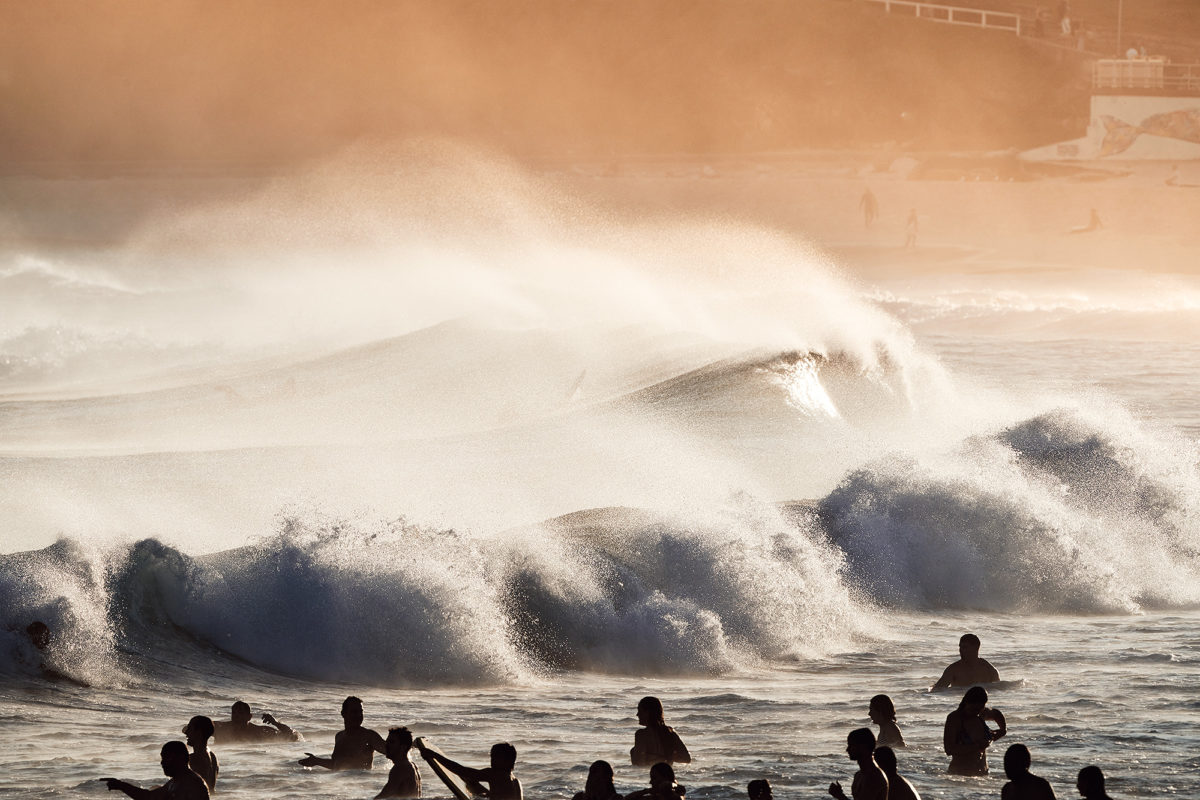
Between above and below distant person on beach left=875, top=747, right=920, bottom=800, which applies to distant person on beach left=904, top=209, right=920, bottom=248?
above

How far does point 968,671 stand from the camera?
31.0ft

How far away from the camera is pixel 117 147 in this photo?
60.5 metres

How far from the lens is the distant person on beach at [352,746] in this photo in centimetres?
779

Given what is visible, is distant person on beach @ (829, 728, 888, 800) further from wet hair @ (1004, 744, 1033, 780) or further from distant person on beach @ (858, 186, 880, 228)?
distant person on beach @ (858, 186, 880, 228)

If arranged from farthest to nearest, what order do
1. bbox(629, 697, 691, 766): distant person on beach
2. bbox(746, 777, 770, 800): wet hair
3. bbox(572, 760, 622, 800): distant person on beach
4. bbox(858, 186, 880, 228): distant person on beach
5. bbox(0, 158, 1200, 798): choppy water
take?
bbox(858, 186, 880, 228): distant person on beach → bbox(0, 158, 1200, 798): choppy water → bbox(629, 697, 691, 766): distant person on beach → bbox(572, 760, 622, 800): distant person on beach → bbox(746, 777, 770, 800): wet hair

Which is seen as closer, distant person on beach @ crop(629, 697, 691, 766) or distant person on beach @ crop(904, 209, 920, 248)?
distant person on beach @ crop(629, 697, 691, 766)

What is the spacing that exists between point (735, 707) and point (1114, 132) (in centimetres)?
4177

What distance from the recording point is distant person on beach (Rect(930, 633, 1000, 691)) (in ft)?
30.9

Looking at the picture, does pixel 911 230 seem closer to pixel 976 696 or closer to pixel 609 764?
pixel 976 696

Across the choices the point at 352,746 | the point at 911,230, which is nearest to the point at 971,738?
the point at 352,746

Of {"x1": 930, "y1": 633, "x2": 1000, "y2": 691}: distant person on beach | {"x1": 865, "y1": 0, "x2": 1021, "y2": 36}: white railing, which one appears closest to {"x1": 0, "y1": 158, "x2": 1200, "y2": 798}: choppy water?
{"x1": 930, "y1": 633, "x2": 1000, "y2": 691}: distant person on beach

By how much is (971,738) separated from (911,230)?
37.9 m

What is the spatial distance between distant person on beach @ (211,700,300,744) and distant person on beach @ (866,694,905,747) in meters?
3.06

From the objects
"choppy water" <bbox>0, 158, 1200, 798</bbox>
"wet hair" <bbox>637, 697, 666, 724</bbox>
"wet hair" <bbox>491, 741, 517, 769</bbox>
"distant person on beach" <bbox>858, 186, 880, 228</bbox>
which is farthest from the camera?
"distant person on beach" <bbox>858, 186, 880, 228</bbox>
